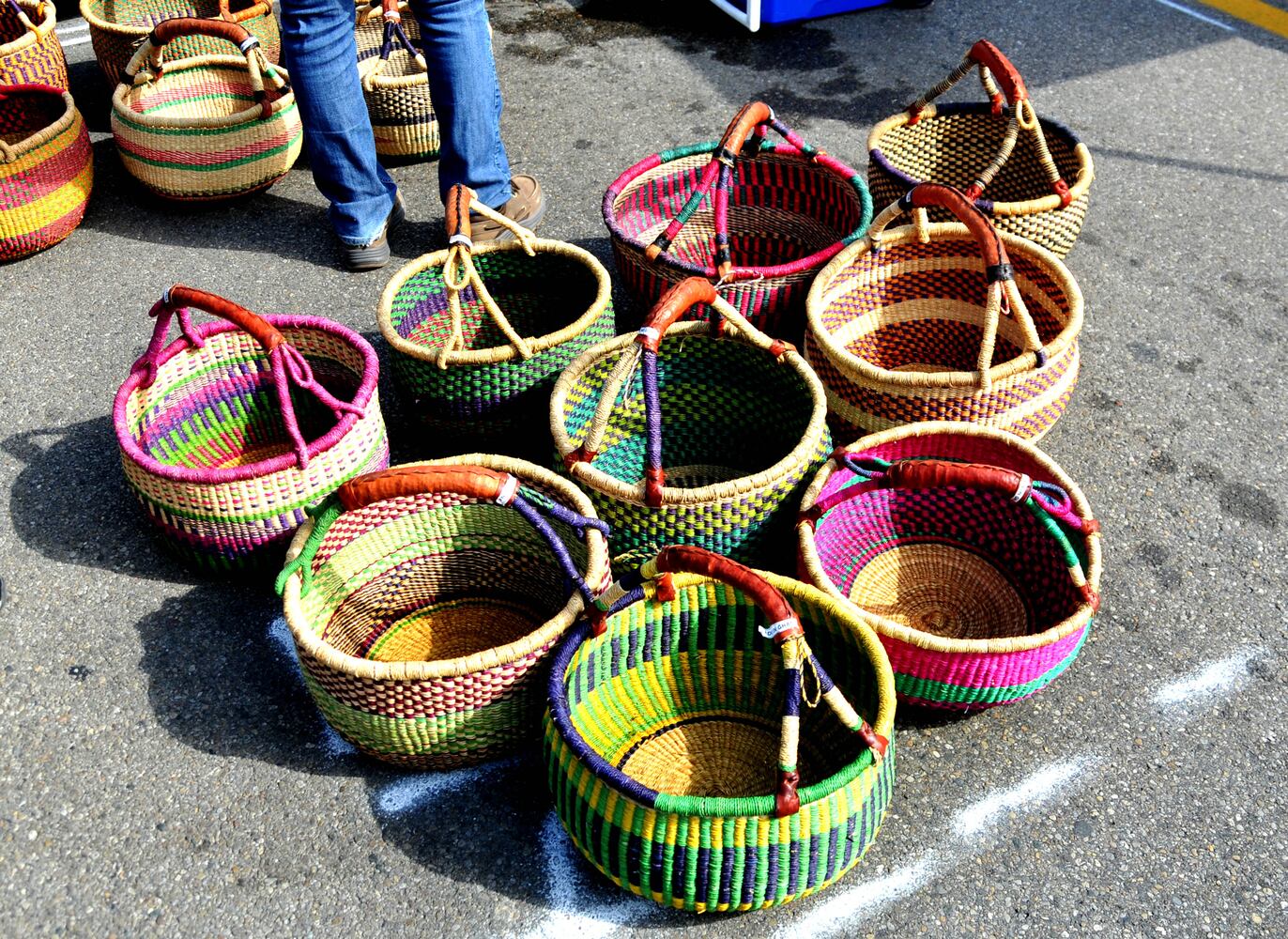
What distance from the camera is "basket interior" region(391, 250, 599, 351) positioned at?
288 cm

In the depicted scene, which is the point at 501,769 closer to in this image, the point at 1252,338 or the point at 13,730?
the point at 13,730

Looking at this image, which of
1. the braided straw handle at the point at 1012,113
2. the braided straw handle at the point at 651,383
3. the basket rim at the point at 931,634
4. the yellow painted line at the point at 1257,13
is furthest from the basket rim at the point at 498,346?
the yellow painted line at the point at 1257,13

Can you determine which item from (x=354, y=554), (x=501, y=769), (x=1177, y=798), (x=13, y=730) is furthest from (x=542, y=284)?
(x=1177, y=798)

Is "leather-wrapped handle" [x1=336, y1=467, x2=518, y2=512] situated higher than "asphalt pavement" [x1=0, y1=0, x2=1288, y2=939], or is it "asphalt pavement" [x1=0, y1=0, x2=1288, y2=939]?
"leather-wrapped handle" [x1=336, y1=467, x2=518, y2=512]

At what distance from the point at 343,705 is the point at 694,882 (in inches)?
27.6

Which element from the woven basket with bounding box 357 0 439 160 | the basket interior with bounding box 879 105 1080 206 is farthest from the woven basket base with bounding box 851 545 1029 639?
the woven basket with bounding box 357 0 439 160

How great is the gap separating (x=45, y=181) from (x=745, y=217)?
2.19 metres

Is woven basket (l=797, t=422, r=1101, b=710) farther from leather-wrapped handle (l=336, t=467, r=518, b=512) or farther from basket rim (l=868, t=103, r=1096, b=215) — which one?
basket rim (l=868, t=103, r=1096, b=215)

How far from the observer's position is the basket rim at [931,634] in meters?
1.93

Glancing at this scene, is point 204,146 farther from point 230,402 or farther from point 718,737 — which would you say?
point 718,737

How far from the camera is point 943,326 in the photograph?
2971 mm

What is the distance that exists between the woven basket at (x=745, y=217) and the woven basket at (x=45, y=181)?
180 centimetres

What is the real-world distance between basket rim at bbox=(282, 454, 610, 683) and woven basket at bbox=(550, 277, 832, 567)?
66 millimetres

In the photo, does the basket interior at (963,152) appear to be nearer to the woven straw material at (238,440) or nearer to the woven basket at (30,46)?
the woven straw material at (238,440)
